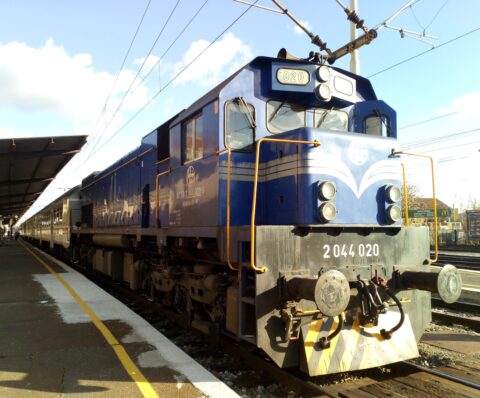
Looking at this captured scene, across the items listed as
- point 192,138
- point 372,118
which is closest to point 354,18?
point 372,118

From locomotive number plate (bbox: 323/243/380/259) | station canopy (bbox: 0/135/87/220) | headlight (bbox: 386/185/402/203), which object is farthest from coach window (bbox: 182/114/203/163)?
station canopy (bbox: 0/135/87/220)

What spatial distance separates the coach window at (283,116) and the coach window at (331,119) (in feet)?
0.73

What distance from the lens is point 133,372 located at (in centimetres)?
445

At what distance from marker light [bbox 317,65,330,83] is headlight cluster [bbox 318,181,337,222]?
4.65 feet

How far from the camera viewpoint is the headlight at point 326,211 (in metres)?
4.52

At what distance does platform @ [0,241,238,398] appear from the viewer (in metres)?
4.05

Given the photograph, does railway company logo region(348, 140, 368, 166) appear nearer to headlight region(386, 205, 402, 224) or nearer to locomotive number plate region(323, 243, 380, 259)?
headlight region(386, 205, 402, 224)

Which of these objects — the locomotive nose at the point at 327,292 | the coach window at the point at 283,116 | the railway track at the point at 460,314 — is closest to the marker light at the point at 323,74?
the coach window at the point at 283,116

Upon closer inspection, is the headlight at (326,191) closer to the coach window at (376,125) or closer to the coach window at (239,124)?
the coach window at (239,124)

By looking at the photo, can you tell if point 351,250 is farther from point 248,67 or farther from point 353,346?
point 248,67

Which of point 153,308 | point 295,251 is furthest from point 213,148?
point 153,308

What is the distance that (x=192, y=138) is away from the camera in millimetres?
5902

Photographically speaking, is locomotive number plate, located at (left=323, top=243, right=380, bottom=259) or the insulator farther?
the insulator

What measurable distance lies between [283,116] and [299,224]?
1502mm
